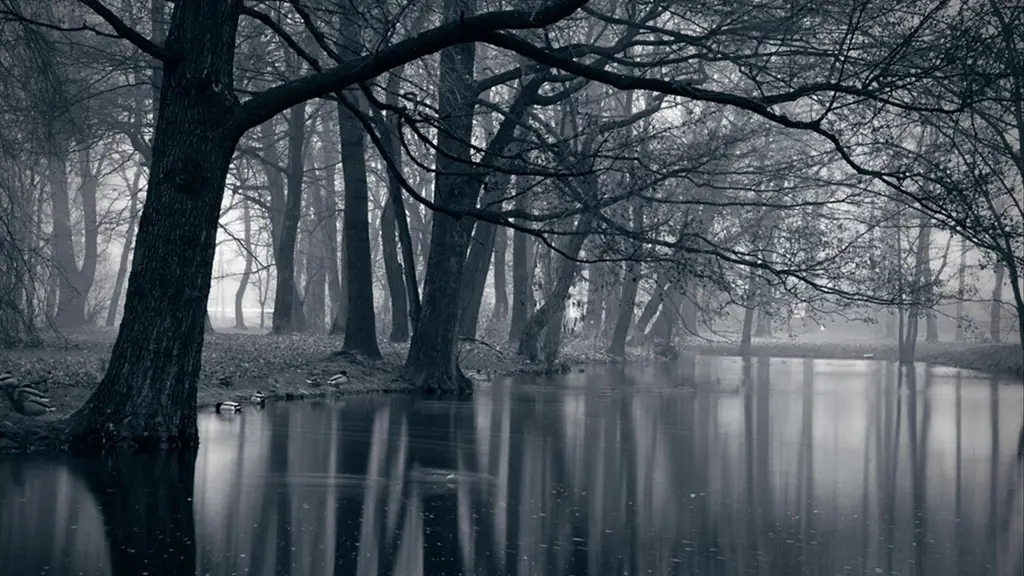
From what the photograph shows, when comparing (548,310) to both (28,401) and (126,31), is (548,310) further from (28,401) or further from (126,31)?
(126,31)

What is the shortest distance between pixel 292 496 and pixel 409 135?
23.6m

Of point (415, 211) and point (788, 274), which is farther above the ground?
point (415, 211)

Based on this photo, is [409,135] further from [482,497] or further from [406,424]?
[482,497]

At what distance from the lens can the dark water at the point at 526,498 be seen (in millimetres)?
8242

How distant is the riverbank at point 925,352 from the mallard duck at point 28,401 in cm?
2930

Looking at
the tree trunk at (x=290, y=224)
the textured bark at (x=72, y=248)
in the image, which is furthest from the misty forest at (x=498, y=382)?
the textured bark at (x=72, y=248)

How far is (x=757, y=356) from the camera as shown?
1983 inches

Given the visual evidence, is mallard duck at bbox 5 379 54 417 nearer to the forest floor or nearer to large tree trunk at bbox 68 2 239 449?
the forest floor

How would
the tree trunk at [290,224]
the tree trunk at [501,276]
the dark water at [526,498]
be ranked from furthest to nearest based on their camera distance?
the tree trunk at [501,276] < the tree trunk at [290,224] < the dark water at [526,498]

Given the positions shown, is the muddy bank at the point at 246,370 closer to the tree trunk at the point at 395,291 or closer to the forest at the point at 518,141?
the forest at the point at 518,141

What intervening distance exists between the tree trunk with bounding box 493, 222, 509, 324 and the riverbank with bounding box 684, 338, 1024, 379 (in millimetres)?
8106

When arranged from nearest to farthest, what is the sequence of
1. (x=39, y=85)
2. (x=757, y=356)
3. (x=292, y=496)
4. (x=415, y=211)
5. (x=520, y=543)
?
(x=520, y=543) < (x=292, y=496) < (x=39, y=85) < (x=415, y=211) < (x=757, y=356)

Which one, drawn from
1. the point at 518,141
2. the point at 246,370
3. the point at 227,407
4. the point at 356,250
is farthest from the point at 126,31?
the point at 356,250

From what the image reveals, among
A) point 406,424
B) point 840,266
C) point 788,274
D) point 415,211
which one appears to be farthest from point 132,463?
point 415,211
